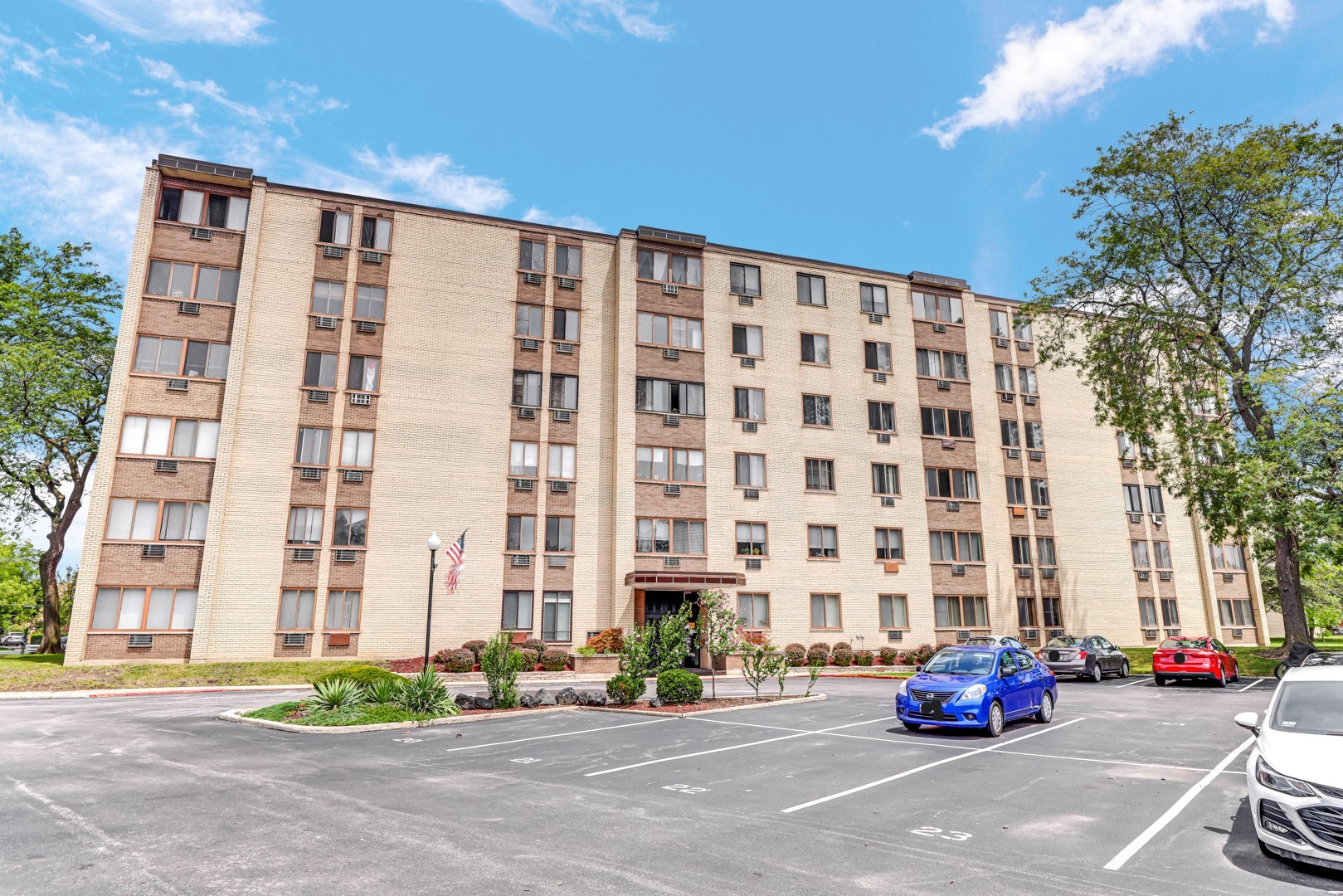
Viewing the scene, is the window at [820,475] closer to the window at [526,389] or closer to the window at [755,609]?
the window at [755,609]

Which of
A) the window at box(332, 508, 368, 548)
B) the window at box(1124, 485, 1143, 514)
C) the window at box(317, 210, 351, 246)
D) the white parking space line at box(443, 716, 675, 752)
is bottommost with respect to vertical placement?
the white parking space line at box(443, 716, 675, 752)

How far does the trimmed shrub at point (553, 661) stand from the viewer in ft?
97.1

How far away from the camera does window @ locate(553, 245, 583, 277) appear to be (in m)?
36.2

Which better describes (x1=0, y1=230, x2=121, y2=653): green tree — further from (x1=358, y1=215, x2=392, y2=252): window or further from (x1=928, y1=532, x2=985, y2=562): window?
(x1=928, y1=532, x2=985, y2=562): window

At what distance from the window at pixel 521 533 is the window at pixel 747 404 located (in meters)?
11.1

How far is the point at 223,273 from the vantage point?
31672mm

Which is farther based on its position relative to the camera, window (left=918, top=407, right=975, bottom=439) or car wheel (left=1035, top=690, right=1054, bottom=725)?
window (left=918, top=407, right=975, bottom=439)

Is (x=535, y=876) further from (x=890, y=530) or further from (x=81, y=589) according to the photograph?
(x=890, y=530)

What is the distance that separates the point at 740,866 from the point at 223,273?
1314 inches

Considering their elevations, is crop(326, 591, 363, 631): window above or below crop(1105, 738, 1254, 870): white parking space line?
above

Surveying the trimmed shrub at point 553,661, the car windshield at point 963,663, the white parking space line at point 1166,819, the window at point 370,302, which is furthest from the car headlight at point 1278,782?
the window at point 370,302

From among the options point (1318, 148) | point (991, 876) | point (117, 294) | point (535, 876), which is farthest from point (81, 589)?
point (1318, 148)

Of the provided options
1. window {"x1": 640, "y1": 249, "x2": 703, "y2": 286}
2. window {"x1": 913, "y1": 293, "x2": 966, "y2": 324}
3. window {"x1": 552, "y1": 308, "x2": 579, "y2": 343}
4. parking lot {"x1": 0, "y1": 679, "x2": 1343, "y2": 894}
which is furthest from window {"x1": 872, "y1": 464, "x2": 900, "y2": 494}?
parking lot {"x1": 0, "y1": 679, "x2": 1343, "y2": 894}

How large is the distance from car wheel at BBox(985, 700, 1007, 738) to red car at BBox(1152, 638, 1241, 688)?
48.2 feet
